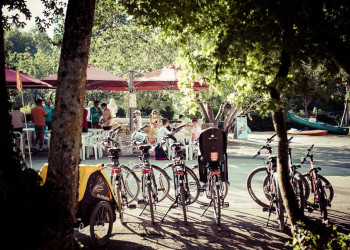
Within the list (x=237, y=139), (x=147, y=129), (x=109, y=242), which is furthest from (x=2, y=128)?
(x=237, y=139)

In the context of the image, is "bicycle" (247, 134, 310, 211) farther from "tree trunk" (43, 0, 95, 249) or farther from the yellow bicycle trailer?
"tree trunk" (43, 0, 95, 249)

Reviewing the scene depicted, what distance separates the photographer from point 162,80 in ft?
41.3

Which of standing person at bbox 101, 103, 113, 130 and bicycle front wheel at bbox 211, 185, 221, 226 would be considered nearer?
bicycle front wheel at bbox 211, 185, 221, 226

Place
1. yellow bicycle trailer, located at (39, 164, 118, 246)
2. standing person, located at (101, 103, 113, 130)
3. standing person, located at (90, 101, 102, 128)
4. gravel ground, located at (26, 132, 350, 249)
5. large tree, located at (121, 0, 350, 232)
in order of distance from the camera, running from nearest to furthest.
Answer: large tree, located at (121, 0, 350, 232) → yellow bicycle trailer, located at (39, 164, 118, 246) → gravel ground, located at (26, 132, 350, 249) → standing person, located at (101, 103, 113, 130) → standing person, located at (90, 101, 102, 128)

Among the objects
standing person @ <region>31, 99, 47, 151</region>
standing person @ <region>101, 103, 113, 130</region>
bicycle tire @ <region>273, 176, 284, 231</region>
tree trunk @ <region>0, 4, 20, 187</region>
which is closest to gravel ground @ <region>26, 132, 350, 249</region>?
bicycle tire @ <region>273, 176, 284, 231</region>

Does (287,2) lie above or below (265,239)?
above

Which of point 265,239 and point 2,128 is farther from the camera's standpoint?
point 265,239

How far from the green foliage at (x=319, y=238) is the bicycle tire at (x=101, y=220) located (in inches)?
96.5

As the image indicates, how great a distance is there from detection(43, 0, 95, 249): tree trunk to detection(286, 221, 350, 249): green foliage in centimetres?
252

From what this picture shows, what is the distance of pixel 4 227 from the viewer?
10.1ft

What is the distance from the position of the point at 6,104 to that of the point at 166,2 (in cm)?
250

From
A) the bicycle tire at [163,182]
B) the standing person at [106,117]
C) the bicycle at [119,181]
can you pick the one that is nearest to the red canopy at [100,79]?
the standing person at [106,117]

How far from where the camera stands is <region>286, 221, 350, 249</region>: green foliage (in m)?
3.54

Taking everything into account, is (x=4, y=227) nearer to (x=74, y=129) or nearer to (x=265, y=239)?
(x=74, y=129)
